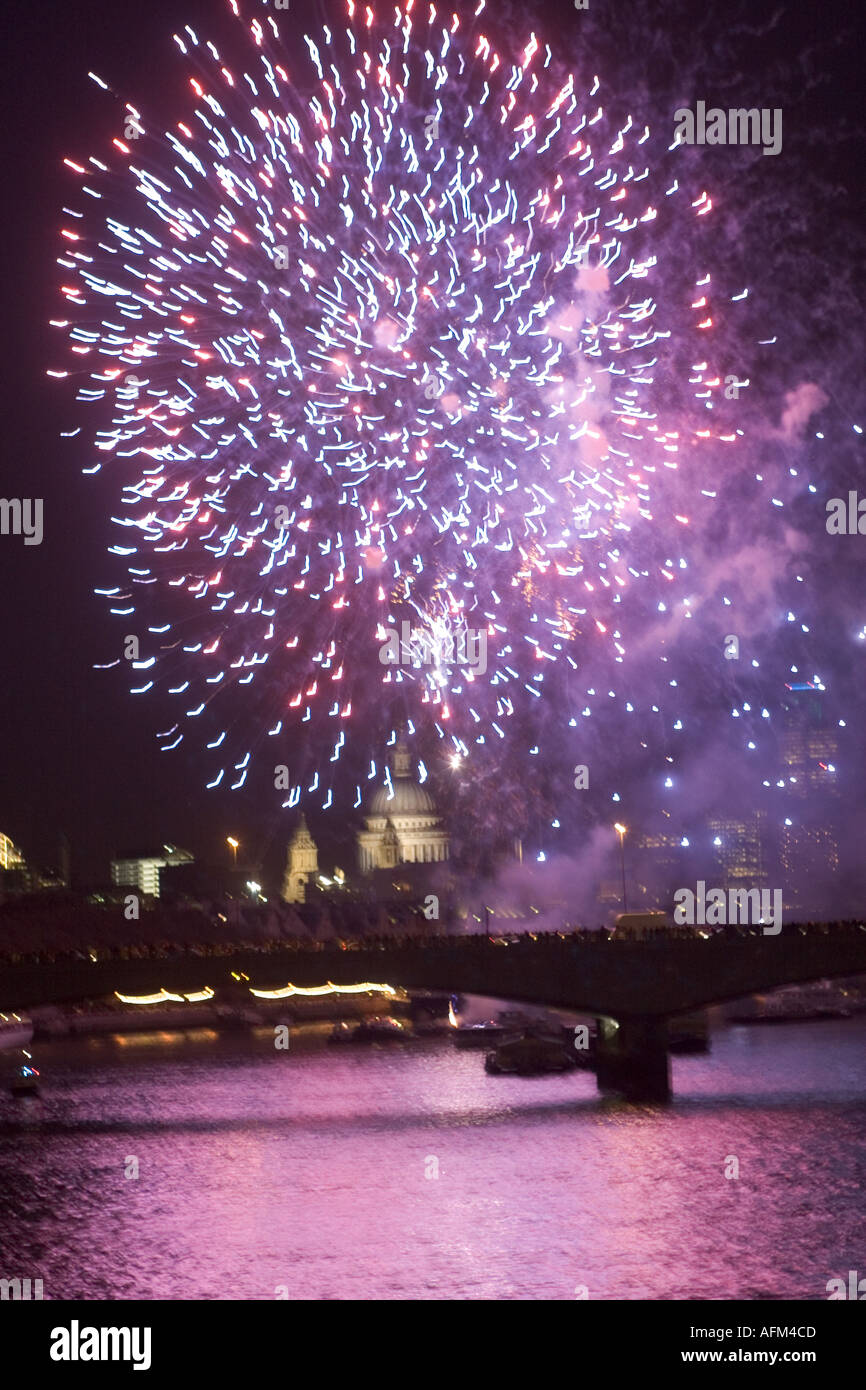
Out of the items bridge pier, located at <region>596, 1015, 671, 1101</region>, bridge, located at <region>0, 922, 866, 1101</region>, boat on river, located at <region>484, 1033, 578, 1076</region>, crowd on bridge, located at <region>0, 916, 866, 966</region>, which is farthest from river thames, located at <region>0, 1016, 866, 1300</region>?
crowd on bridge, located at <region>0, 916, 866, 966</region>

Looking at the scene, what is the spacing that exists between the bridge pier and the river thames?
1215 mm

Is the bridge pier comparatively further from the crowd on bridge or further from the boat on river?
the boat on river

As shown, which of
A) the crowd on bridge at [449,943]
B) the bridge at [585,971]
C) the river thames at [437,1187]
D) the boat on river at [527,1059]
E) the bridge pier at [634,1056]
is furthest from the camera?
the boat on river at [527,1059]

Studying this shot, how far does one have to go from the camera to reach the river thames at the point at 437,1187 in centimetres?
3869

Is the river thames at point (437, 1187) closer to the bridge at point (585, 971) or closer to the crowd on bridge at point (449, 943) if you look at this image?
the bridge at point (585, 971)

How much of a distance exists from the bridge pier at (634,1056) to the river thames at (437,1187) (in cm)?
122

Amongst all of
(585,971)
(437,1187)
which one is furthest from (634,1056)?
(437,1187)

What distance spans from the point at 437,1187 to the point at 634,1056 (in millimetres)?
23525

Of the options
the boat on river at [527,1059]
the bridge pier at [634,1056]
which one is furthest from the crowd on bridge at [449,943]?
the boat on river at [527,1059]

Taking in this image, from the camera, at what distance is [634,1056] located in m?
70.2

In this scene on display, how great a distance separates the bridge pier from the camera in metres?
69.2

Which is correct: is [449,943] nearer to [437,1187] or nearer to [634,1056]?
[634,1056]
